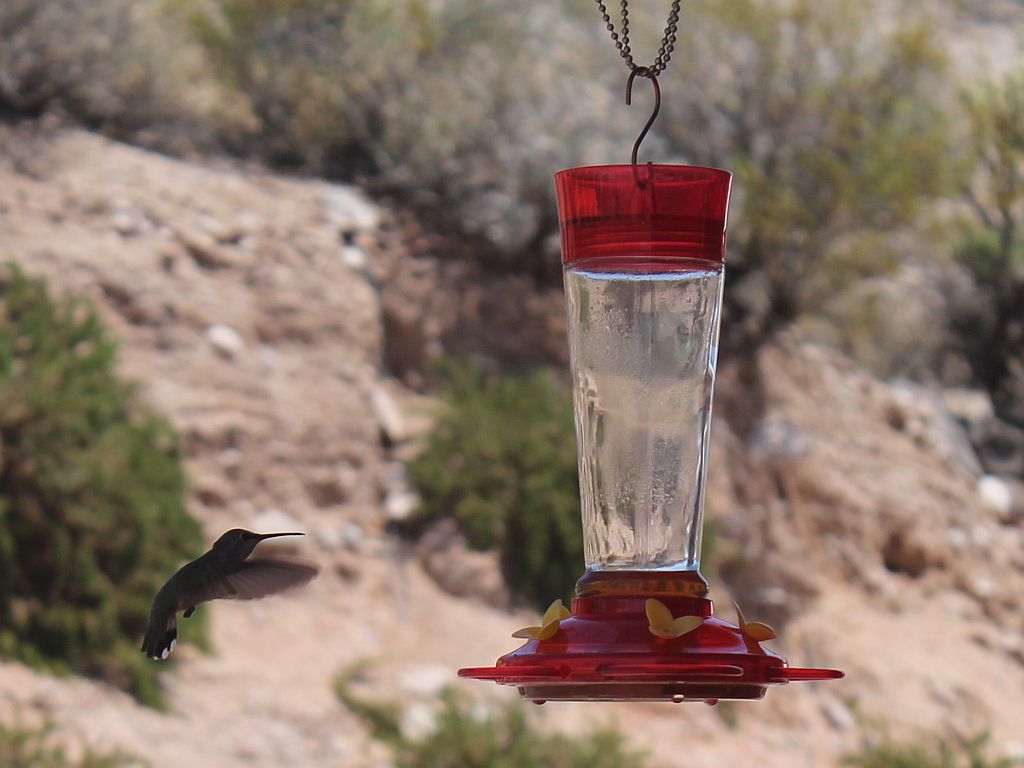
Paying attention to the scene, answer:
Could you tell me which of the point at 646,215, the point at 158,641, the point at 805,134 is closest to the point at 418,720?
the point at 158,641

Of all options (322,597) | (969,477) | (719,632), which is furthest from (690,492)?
(969,477)

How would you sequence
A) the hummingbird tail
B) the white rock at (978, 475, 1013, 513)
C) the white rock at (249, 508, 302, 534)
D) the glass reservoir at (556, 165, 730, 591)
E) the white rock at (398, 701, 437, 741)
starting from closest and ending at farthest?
the glass reservoir at (556, 165, 730, 591), the hummingbird tail, the white rock at (398, 701, 437, 741), the white rock at (249, 508, 302, 534), the white rock at (978, 475, 1013, 513)

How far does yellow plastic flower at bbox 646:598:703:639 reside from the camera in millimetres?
2408

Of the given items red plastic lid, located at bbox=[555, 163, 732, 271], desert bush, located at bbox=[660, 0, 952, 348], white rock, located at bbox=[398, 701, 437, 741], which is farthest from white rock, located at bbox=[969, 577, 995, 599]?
red plastic lid, located at bbox=[555, 163, 732, 271]

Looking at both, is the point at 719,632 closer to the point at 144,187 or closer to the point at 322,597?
the point at 322,597

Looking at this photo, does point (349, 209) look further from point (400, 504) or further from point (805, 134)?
Result: point (805, 134)

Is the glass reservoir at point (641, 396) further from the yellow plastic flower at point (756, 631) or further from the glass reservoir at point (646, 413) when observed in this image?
the yellow plastic flower at point (756, 631)

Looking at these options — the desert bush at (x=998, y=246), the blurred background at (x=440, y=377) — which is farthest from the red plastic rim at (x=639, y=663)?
the desert bush at (x=998, y=246)

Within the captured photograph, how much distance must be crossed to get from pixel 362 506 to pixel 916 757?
3.73 metres

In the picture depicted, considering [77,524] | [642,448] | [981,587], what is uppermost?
[642,448]

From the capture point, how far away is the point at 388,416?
968 centimetres

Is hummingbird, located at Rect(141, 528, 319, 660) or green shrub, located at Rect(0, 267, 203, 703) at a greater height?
hummingbird, located at Rect(141, 528, 319, 660)

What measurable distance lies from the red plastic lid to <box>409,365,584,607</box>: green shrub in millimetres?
6500

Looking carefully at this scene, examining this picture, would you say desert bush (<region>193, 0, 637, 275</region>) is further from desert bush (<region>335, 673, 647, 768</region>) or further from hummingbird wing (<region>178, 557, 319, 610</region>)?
hummingbird wing (<region>178, 557, 319, 610</region>)
